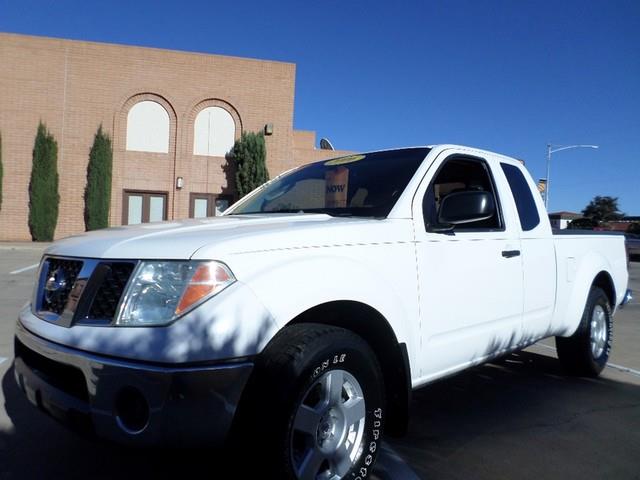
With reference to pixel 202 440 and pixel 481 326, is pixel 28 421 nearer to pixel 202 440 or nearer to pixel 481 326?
pixel 202 440

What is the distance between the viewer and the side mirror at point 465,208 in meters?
3.04

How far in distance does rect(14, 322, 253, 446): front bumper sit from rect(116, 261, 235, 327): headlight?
0.19 meters

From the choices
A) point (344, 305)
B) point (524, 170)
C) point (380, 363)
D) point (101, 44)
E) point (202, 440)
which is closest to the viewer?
point (202, 440)

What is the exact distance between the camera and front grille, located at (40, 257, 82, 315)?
2.41 m

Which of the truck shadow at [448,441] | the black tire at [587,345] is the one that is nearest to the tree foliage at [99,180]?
the truck shadow at [448,441]

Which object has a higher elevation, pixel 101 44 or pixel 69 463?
pixel 101 44

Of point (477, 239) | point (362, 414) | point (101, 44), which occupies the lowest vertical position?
point (362, 414)

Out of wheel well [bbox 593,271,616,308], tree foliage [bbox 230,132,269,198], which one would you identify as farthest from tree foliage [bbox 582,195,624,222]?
wheel well [bbox 593,271,616,308]

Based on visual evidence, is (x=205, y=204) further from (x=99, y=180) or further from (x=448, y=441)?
(x=448, y=441)

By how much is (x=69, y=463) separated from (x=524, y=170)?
3.93 m

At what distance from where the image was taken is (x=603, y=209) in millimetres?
69375

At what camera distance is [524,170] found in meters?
4.44

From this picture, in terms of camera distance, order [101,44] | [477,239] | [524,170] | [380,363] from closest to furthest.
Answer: [380,363] < [477,239] < [524,170] < [101,44]

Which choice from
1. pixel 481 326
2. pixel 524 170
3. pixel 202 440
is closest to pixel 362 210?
pixel 481 326
